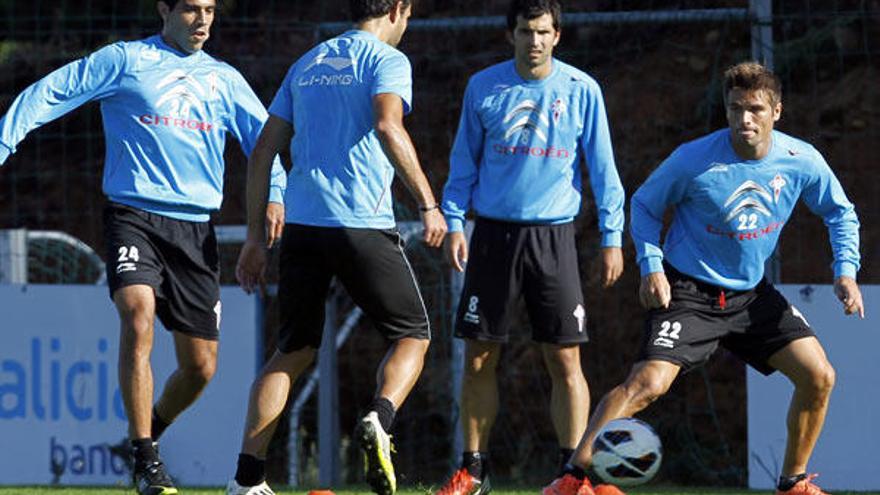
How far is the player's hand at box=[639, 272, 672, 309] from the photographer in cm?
768

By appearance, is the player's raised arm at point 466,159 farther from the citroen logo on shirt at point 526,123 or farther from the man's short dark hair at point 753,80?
the man's short dark hair at point 753,80

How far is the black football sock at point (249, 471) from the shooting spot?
7457 mm

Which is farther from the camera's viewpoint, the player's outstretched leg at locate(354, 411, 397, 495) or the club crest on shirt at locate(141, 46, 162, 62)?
the club crest on shirt at locate(141, 46, 162, 62)

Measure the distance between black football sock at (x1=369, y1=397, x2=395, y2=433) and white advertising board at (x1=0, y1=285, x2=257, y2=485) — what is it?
3406 mm

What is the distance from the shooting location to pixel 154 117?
8.23 metres

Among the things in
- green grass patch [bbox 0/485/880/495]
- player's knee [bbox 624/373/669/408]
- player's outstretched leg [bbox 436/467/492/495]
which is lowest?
green grass patch [bbox 0/485/880/495]

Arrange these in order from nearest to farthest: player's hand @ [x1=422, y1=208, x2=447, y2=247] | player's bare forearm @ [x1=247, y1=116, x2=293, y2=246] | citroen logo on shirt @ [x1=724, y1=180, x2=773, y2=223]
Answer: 1. player's hand @ [x1=422, y1=208, x2=447, y2=247]
2. player's bare forearm @ [x1=247, y1=116, x2=293, y2=246]
3. citroen logo on shirt @ [x1=724, y1=180, x2=773, y2=223]

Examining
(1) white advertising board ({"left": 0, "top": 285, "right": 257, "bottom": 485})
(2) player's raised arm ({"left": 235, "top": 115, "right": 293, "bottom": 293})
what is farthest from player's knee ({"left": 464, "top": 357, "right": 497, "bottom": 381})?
(1) white advertising board ({"left": 0, "top": 285, "right": 257, "bottom": 485})

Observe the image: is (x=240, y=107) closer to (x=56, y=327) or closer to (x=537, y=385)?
(x=56, y=327)

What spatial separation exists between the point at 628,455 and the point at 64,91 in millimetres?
2893

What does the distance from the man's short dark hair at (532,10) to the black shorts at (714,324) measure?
4.50ft

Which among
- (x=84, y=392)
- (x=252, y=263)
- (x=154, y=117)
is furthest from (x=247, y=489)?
(x=84, y=392)

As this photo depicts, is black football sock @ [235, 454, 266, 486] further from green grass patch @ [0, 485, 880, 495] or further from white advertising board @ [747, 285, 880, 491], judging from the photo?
white advertising board @ [747, 285, 880, 491]

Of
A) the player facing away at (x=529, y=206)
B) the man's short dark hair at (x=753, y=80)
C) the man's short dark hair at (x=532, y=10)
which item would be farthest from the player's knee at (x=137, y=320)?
the man's short dark hair at (x=753, y=80)
